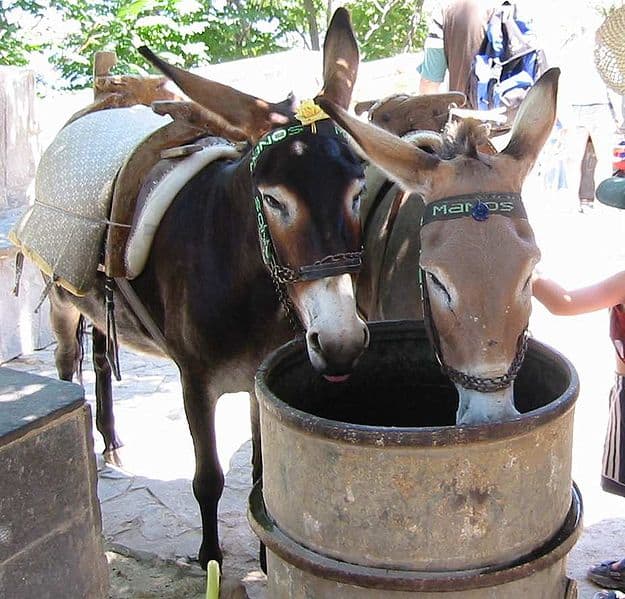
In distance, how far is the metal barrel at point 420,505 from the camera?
144cm

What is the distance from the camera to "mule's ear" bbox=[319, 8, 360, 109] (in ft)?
9.23

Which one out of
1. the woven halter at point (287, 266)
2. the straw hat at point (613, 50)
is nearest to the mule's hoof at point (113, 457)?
the woven halter at point (287, 266)

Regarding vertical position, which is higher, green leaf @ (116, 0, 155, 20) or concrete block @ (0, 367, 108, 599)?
green leaf @ (116, 0, 155, 20)

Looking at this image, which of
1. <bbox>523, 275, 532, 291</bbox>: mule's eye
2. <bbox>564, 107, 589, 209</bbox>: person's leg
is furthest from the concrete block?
<bbox>564, 107, 589, 209</bbox>: person's leg

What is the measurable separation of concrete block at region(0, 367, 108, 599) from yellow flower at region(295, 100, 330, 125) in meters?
1.09

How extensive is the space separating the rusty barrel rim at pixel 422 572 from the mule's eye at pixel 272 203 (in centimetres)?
106

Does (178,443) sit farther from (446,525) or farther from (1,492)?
(446,525)

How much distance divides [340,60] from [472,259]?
1413mm

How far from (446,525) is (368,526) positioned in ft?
0.49

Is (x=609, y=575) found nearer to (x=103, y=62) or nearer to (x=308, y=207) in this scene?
(x=308, y=207)

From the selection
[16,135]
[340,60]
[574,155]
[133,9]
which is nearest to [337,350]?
[340,60]

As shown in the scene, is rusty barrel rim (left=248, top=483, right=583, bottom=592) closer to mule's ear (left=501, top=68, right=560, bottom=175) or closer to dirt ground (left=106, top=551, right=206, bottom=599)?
mule's ear (left=501, top=68, right=560, bottom=175)

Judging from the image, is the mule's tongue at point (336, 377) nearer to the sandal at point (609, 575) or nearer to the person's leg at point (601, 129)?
the sandal at point (609, 575)

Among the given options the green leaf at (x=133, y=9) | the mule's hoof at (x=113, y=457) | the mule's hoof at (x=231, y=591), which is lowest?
the mule's hoof at (x=113, y=457)
